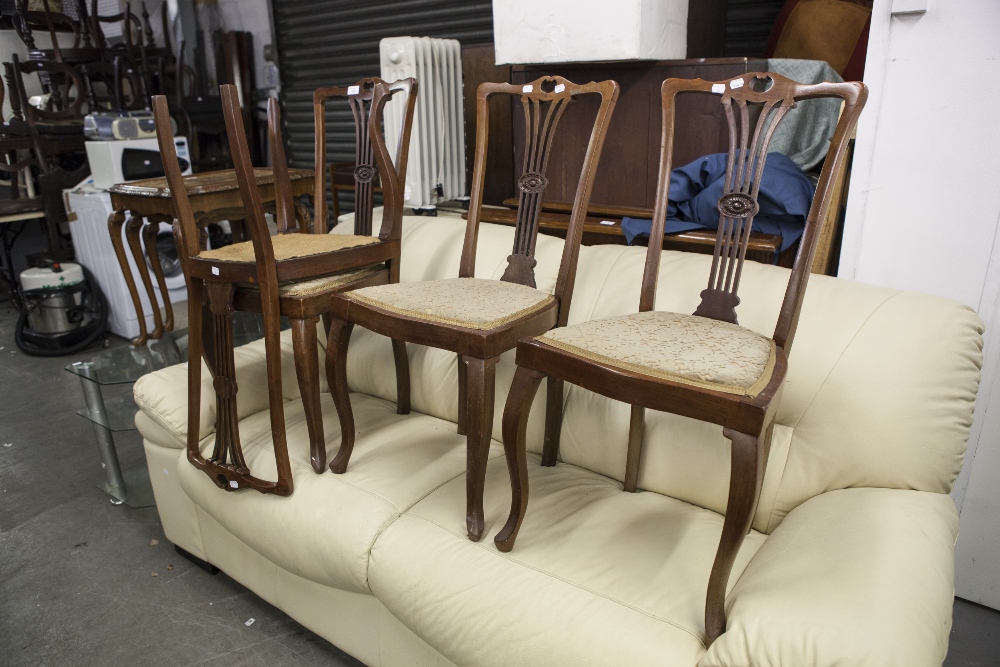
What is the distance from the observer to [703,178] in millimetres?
2023

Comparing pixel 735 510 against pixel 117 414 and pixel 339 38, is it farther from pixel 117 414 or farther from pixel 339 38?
pixel 339 38

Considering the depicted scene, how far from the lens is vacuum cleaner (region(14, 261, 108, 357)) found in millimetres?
3518

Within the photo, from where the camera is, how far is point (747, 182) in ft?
4.48

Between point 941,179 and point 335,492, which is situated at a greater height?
point 941,179

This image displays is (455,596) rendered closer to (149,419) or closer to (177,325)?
(149,419)

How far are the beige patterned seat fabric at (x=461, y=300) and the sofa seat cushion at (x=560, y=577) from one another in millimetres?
417

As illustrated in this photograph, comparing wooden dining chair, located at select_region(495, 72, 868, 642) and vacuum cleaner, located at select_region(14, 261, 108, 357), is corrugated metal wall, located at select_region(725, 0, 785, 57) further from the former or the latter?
vacuum cleaner, located at select_region(14, 261, 108, 357)

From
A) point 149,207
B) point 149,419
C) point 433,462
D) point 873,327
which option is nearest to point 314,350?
point 433,462

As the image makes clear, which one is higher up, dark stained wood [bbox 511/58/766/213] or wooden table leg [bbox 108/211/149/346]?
dark stained wood [bbox 511/58/766/213]

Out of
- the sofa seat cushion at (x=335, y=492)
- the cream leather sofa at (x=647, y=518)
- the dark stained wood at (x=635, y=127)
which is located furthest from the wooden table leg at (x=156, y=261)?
the dark stained wood at (x=635, y=127)

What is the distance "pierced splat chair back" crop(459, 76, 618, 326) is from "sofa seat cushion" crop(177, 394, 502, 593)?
456mm

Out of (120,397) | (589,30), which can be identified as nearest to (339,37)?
(589,30)

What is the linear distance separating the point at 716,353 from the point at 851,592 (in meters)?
0.40

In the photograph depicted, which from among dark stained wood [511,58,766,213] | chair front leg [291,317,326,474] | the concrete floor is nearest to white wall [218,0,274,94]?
dark stained wood [511,58,766,213]
